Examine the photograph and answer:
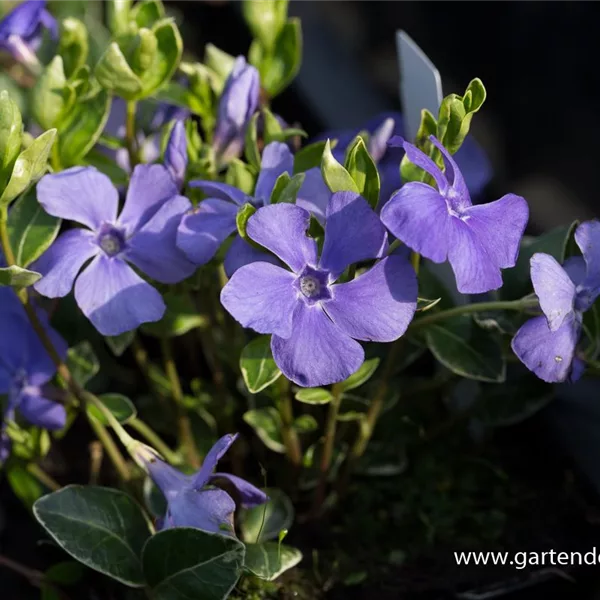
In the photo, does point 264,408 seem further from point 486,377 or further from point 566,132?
point 566,132

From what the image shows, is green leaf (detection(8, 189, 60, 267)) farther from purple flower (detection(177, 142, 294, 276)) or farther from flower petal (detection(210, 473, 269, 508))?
flower petal (detection(210, 473, 269, 508))

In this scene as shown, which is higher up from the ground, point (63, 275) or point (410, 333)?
point (63, 275)

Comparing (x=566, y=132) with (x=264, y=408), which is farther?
(x=566, y=132)

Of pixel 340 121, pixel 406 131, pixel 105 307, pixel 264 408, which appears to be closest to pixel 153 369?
pixel 264 408

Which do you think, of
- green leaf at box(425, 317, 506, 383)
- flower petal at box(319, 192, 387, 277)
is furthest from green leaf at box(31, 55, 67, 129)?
green leaf at box(425, 317, 506, 383)

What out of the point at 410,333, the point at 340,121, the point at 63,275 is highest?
the point at 63,275

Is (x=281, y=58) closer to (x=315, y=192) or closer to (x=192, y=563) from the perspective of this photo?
(x=315, y=192)

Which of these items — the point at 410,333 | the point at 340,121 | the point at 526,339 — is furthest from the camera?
the point at 340,121
